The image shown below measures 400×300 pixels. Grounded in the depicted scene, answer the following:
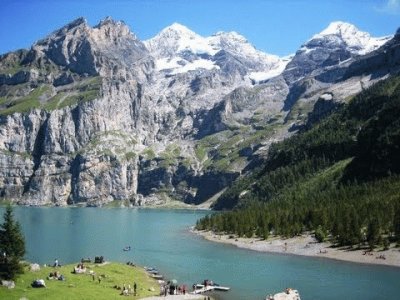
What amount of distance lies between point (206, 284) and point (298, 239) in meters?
65.9

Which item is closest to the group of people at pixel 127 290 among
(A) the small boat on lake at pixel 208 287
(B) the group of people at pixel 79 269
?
(B) the group of people at pixel 79 269

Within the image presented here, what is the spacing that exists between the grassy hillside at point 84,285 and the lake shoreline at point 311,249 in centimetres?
5039

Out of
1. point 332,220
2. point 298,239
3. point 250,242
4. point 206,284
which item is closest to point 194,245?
point 250,242

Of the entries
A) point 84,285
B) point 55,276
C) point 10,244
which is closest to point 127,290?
point 84,285

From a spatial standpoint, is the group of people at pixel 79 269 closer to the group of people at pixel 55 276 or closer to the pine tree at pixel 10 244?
the group of people at pixel 55 276

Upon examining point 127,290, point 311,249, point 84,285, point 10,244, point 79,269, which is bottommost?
point 127,290

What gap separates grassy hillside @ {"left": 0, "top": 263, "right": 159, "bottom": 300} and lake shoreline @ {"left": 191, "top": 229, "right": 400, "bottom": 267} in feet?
165

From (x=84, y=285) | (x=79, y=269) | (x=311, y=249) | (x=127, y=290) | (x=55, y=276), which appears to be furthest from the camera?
(x=311, y=249)

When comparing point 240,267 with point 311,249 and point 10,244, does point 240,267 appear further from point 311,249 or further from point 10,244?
point 10,244

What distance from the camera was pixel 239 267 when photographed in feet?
408

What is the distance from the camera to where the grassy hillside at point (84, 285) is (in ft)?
243

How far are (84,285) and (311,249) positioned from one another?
7639cm

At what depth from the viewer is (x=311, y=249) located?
467 feet

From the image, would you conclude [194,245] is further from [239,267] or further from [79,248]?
[239,267]
